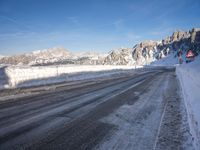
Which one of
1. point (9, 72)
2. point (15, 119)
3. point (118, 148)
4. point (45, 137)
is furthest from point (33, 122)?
point (9, 72)

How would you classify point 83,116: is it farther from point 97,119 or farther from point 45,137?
point 45,137

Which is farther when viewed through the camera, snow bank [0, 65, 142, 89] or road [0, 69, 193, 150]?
snow bank [0, 65, 142, 89]

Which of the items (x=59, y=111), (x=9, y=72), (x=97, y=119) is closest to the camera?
(x=97, y=119)

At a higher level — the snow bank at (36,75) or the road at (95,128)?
the snow bank at (36,75)

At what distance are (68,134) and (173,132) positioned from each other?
2.87 meters

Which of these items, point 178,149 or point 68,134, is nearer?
point 178,149

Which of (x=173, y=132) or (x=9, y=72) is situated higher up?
(x=9, y=72)

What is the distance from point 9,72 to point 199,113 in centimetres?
1692

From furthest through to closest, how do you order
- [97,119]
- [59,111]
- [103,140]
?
[59,111], [97,119], [103,140]

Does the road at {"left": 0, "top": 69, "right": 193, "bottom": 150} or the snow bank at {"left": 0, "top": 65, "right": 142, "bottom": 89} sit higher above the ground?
the snow bank at {"left": 0, "top": 65, "right": 142, "bottom": 89}

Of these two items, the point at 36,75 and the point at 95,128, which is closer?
the point at 95,128

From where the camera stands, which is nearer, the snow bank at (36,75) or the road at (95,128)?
the road at (95,128)

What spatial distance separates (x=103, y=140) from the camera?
15.4ft

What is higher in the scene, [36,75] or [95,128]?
[36,75]
